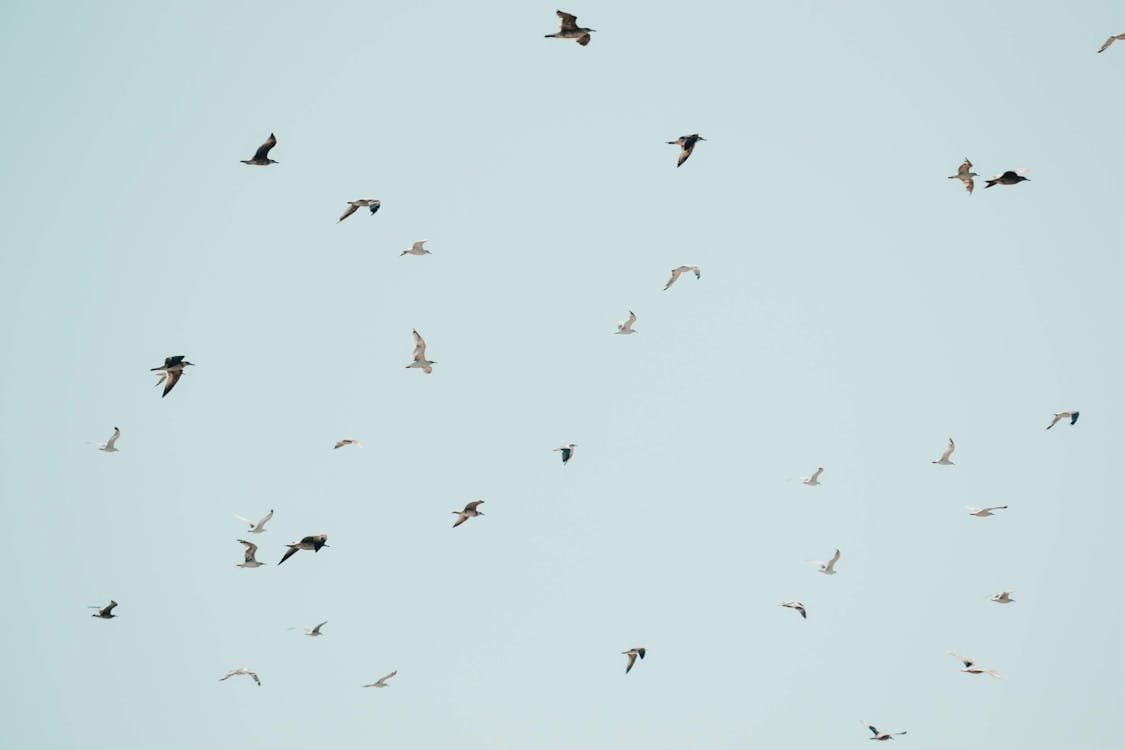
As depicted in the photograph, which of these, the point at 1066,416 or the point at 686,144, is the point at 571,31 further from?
the point at 1066,416

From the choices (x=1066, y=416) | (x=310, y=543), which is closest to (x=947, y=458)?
(x=1066, y=416)

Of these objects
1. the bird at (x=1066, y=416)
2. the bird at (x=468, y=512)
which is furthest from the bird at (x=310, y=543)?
the bird at (x=1066, y=416)

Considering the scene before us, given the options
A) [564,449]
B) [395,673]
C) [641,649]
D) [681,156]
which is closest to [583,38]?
[681,156]

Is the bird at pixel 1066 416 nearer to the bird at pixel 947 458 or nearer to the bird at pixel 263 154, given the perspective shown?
the bird at pixel 947 458

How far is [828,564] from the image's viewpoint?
91.4 meters

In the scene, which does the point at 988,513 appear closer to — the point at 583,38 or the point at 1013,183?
the point at 1013,183

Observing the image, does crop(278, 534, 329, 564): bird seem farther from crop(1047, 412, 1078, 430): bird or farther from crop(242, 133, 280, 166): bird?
crop(1047, 412, 1078, 430): bird

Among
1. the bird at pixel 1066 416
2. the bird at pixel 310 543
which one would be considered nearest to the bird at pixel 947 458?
the bird at pixel 1066 416

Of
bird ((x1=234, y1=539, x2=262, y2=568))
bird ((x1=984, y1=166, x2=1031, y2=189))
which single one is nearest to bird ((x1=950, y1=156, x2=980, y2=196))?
bird ((x1=984, y1=166, x2=1031, y2=189))

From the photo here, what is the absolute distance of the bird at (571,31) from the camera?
67.0 meters

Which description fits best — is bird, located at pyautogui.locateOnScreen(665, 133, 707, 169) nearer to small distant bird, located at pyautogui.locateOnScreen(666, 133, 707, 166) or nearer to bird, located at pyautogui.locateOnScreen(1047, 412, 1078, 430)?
small distant bird, located at pyautogui.locateOnScreen(666, 133, 707, 166)

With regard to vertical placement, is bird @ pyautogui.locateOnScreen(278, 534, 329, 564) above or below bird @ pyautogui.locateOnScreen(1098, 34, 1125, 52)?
below

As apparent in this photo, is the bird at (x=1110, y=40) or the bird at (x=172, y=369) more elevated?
the bird at (x=1110, y=40)

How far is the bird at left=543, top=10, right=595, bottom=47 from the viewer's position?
67000 mm
